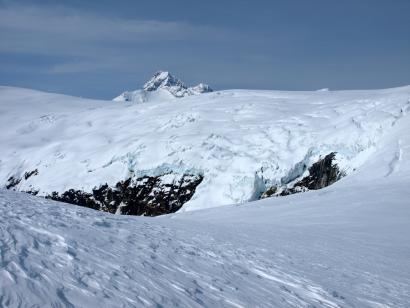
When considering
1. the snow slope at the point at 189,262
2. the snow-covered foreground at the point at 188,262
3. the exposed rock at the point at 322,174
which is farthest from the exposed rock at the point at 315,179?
the snow-covered foreground at the point at 188,262

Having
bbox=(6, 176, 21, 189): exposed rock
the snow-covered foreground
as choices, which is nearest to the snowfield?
the snow-covered foreground

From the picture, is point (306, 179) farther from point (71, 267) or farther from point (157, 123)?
point (71, 267)

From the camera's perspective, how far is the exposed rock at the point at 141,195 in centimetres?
2888

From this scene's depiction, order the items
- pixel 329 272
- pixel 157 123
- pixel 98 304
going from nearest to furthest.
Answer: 1. pixel 98 304
2. pixel 329 272
3. pixel 157 123

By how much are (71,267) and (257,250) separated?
12.6 ft

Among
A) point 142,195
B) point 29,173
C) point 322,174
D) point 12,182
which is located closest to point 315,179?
point 322,174

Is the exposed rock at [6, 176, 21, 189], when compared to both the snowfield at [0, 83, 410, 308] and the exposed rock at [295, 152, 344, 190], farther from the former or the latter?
the exposed rock at [295, 152, 344, 190]

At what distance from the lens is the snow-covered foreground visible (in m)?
4.70

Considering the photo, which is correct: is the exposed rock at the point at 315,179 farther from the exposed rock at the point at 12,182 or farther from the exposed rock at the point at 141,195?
the exposed rock at the point at 12,182

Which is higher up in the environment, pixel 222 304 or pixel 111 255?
pixel 111 255

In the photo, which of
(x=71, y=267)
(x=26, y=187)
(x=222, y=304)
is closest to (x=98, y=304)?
(x=71, y=267)

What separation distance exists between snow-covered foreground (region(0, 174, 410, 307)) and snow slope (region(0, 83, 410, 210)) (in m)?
16.0

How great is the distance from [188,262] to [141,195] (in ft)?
78.2

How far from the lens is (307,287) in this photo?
6348 millimetres
